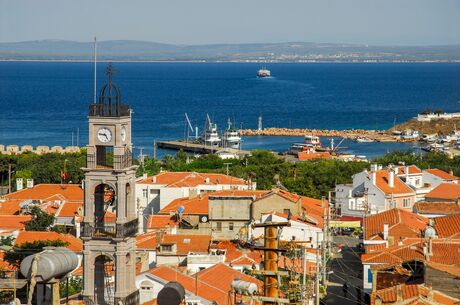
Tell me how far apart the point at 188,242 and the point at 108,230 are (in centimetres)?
1104

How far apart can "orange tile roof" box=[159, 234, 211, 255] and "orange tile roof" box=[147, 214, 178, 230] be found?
140 inches

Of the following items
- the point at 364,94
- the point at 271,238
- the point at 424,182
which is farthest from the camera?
the point at 364,94

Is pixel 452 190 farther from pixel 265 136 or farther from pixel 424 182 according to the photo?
pixel 265 136

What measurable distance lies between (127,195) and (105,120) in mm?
1338

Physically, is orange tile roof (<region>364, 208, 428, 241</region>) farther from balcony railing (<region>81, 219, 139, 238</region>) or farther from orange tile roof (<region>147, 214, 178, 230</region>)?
balcony railing (<region>81, 219, 139, 238</region>)

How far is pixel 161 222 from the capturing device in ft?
113

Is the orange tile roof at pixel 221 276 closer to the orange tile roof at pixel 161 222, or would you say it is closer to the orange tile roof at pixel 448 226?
the orange tile roof at pixel 448 226

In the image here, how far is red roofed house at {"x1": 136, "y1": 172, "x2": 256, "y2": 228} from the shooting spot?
134 feet

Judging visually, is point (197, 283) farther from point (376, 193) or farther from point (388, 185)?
point (388, 185)

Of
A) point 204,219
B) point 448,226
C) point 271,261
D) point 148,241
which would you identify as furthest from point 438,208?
point 271,261

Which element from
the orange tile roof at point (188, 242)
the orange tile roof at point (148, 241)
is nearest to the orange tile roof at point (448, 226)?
the orange tile roof at point (188, 242)

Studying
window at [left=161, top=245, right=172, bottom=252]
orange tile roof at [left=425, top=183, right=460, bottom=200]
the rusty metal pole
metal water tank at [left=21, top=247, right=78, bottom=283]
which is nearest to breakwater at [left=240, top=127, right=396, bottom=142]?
orange tile roof at [left=425, top=183, right=460, bottom=200]

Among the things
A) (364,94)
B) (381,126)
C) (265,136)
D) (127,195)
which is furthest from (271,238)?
(364,94)

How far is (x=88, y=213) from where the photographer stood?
59.6ft
